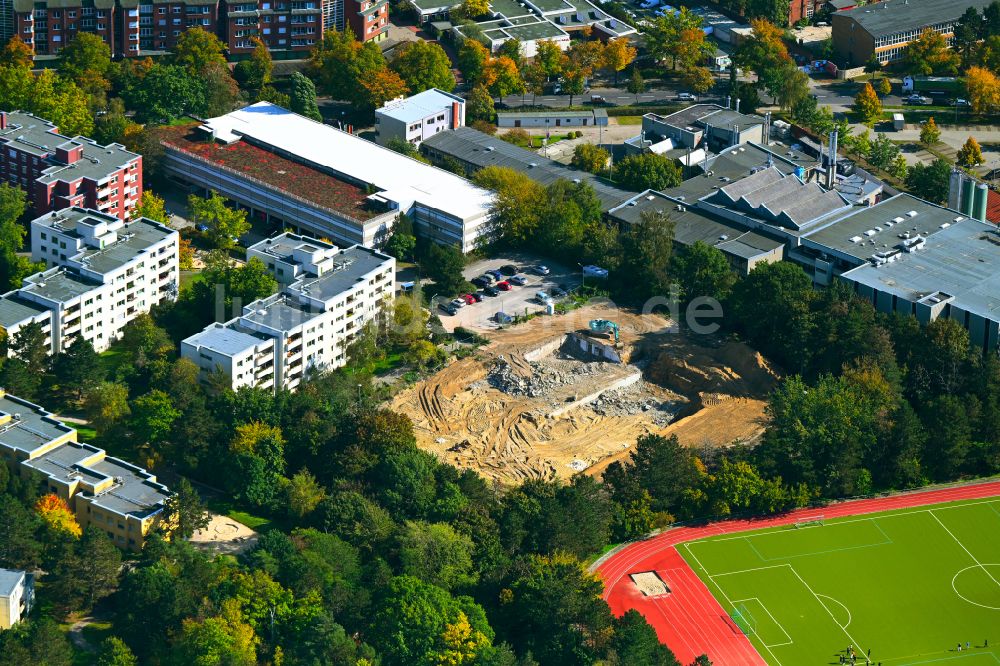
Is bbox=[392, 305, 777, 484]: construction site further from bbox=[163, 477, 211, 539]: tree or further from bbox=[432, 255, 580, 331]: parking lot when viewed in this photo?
bbox=[163, 477, 211, 539]: tree

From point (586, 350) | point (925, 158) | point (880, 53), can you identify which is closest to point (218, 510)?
point (586, 350)

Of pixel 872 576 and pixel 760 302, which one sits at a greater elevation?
pixel 760 302

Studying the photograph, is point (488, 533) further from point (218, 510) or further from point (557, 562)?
point (218, 510)

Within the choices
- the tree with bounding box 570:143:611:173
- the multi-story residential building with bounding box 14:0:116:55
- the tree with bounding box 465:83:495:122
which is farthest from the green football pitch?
the multi-story residential building with bounding box 14:0:116:55

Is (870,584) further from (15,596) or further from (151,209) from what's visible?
(151,209)

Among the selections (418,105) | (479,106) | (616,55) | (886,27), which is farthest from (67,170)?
(886,27)

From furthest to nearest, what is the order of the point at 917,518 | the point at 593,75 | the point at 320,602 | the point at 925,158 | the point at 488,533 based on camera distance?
the point at 593,75, the point at 925,158, the point at 917,518, the point at 488,533, the point at 320,602
